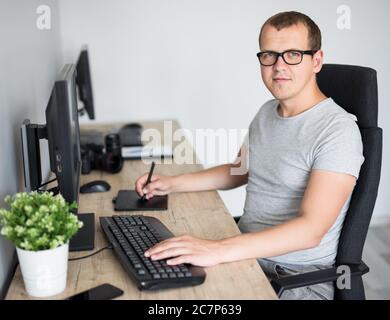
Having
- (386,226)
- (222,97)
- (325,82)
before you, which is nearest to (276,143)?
(325,82)

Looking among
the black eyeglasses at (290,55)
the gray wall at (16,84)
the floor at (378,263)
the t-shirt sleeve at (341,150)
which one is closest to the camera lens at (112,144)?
the gray wall at (16,84)

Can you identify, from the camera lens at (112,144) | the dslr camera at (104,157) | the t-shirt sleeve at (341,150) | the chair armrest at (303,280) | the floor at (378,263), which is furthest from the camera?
the floor at (378,263)

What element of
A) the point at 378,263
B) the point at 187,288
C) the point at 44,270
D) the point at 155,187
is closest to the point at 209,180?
the point at 155,187

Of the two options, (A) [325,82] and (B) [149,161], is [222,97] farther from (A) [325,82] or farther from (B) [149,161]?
(A) [325,82]

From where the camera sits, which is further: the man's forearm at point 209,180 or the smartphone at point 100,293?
the man's forearm at point 209,180

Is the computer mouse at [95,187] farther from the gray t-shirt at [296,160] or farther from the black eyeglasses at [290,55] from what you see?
the black eyeglasses at [290,55]

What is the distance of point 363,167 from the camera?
4.99ft

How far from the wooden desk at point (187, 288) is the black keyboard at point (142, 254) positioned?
2 centimetres

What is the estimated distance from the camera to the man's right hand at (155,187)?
6.01 ft

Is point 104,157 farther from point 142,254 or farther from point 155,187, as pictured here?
point 142,254

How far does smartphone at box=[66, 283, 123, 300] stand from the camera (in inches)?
45.4

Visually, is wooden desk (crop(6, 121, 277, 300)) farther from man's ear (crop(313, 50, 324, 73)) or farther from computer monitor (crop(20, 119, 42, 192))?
man's ear (crop(313, 50, 324, 73))

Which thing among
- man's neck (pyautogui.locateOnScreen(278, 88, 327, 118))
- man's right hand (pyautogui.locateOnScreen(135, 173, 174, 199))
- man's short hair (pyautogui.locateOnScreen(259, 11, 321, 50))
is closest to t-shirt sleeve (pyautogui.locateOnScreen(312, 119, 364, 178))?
man's neck (pyautogui.locateOnScreen(278, 88, 327, 118))
